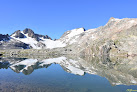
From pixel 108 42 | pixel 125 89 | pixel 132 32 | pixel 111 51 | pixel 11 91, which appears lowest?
pixel 125 89

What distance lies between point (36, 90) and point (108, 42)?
596ft

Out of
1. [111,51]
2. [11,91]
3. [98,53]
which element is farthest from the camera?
[98,53]

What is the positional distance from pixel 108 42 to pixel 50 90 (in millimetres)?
180436

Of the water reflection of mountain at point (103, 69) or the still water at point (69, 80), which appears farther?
Result: the water reflection of mountain at point (103, 69)

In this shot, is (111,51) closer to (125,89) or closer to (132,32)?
(132,32)

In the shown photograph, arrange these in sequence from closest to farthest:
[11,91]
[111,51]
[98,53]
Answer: [11,91] → [111,51] → [98,53]

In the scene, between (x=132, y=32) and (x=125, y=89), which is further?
(x=132, y=32)

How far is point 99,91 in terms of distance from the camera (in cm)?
2716

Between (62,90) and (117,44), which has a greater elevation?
(117,44)

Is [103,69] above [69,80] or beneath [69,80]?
above

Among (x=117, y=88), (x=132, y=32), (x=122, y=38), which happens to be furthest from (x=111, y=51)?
(x=117, y=88)

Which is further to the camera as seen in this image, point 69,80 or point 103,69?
point 103,69

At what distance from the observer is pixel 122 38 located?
188875 mm

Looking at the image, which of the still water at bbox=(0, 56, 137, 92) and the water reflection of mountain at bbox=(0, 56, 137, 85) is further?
the water reflection of mountain at bbox=(0, 56, 137, 85)
